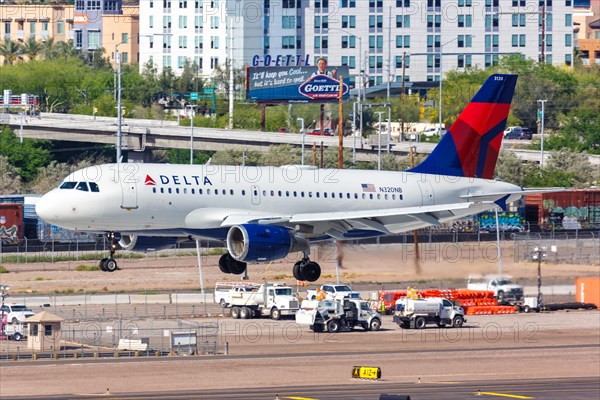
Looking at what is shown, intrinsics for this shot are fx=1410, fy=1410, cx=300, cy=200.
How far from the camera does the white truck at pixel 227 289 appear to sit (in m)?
115

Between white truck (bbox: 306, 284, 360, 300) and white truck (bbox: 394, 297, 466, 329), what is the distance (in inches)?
151

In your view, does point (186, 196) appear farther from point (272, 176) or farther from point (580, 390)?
point (580, 390)

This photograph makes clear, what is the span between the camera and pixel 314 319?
110 meters

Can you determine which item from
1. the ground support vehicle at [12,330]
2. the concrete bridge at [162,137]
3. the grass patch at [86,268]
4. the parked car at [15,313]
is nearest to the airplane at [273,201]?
the parked car at [15,313]

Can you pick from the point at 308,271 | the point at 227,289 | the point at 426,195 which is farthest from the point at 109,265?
the point at 227,289

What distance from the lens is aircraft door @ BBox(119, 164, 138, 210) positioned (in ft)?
249

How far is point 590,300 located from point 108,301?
42448 mm

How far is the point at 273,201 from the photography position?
265 feet

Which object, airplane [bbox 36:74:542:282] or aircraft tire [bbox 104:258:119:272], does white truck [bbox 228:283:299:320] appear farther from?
aircraft tire [bbox 104:258:119:272]

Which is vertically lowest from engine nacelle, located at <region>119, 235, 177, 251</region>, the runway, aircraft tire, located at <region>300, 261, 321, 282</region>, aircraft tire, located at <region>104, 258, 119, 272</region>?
the runway

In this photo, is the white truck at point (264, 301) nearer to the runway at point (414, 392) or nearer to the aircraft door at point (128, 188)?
the runway at point (414, 392)

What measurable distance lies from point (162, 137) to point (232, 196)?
98.0m

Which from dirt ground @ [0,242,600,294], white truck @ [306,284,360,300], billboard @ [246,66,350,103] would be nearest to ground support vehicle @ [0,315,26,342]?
dirt ground @ [0,242,600,294]

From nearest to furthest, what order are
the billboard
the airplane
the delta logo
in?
the airplane, the delta logo, the billboard
